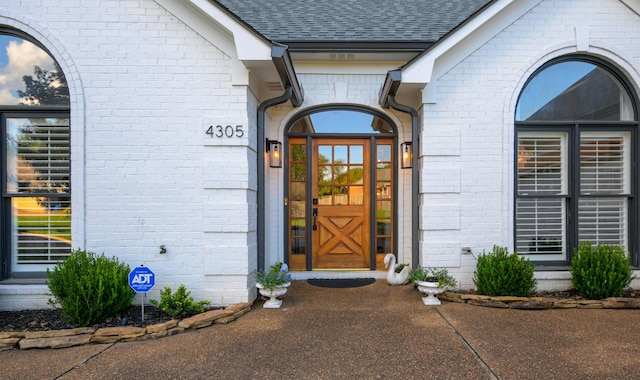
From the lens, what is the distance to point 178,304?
3.61 m

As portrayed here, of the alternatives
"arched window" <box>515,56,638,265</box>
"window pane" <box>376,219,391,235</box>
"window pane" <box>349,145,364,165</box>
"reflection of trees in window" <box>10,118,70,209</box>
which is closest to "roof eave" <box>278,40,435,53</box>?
Result: "window pane" <box>349,145,364,165</box>

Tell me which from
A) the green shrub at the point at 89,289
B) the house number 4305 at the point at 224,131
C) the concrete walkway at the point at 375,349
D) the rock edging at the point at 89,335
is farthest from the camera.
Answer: the house number 4305 at the point at 224,131

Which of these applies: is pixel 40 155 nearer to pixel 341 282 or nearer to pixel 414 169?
pixel 341 282

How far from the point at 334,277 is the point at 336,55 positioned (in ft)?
11.0

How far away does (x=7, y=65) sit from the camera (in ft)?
13.4

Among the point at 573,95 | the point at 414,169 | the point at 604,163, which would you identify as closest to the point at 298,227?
the point at 414,169

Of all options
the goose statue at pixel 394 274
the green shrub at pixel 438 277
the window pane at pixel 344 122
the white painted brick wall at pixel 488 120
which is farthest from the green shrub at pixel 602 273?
the window pane at pixel 344 122

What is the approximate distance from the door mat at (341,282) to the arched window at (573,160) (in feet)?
7.25

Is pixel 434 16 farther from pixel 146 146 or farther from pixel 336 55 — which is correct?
pixel 146 146

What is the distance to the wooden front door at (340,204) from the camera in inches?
210

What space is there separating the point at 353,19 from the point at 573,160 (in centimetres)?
381

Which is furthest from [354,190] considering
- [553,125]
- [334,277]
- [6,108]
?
[6,108]

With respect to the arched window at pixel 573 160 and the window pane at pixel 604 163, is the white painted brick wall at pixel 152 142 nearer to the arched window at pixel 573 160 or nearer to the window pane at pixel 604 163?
the arched window at pixel 573 160

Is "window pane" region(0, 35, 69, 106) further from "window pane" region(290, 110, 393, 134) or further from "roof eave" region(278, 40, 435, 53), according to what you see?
"window pane" region(290, 110, 393, 134)
